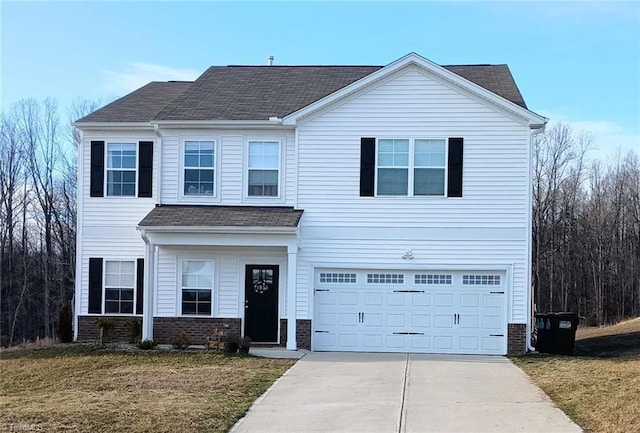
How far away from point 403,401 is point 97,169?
40.4ft

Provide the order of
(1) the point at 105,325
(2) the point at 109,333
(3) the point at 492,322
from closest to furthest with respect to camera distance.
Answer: (3) the point at 492,322 < (1) the point at 105,325 < (2) the point at 109,333

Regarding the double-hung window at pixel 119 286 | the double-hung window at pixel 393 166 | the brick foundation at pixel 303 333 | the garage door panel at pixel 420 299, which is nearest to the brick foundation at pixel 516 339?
the garage door panel at pixel 420 299

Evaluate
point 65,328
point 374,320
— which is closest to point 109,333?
point 65,328

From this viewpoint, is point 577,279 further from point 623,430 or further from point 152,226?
point 623,430

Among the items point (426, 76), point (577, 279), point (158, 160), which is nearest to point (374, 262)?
point (426, 76)

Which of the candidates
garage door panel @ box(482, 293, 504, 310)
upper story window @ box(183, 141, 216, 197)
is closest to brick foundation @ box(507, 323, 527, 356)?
garage door panel @ box(482, 293, 504, 310)

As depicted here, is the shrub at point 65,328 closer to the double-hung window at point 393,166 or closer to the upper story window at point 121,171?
the upper story window at point 121,171

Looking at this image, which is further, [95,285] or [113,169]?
[113,169]

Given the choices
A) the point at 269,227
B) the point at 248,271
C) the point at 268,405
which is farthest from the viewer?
the point at 248,271

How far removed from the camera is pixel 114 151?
66.9 feet

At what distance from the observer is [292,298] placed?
61.3 ft

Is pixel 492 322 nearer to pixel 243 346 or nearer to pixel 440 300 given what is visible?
pixel 440 300

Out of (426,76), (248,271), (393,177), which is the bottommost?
(248,271)

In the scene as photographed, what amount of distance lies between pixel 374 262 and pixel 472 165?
3.51 meters
